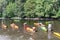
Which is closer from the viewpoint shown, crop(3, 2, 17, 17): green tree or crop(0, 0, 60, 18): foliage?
crop(0, 0, 60, 18): foliage

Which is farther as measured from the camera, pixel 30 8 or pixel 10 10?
pixel 10 10

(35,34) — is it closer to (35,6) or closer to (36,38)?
(36,38)

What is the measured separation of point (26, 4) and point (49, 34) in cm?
3390

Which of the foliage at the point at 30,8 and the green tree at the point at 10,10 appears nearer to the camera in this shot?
the foliage at the point at 30,8

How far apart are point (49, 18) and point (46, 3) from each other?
3.96 metres

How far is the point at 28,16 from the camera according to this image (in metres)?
69.2

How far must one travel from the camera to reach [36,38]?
34.6 m

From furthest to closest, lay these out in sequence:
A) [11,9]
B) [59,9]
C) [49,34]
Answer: [11,9] → [59,9] → [49,34]

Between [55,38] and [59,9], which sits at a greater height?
[55,38]

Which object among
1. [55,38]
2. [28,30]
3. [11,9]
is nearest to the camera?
[55,38]

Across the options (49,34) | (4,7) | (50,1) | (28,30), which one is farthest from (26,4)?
(49,34)

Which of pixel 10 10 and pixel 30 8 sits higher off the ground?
pixel 30 8

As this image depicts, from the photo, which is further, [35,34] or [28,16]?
[28,16]

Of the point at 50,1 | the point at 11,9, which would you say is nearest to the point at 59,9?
the point at 50,1
